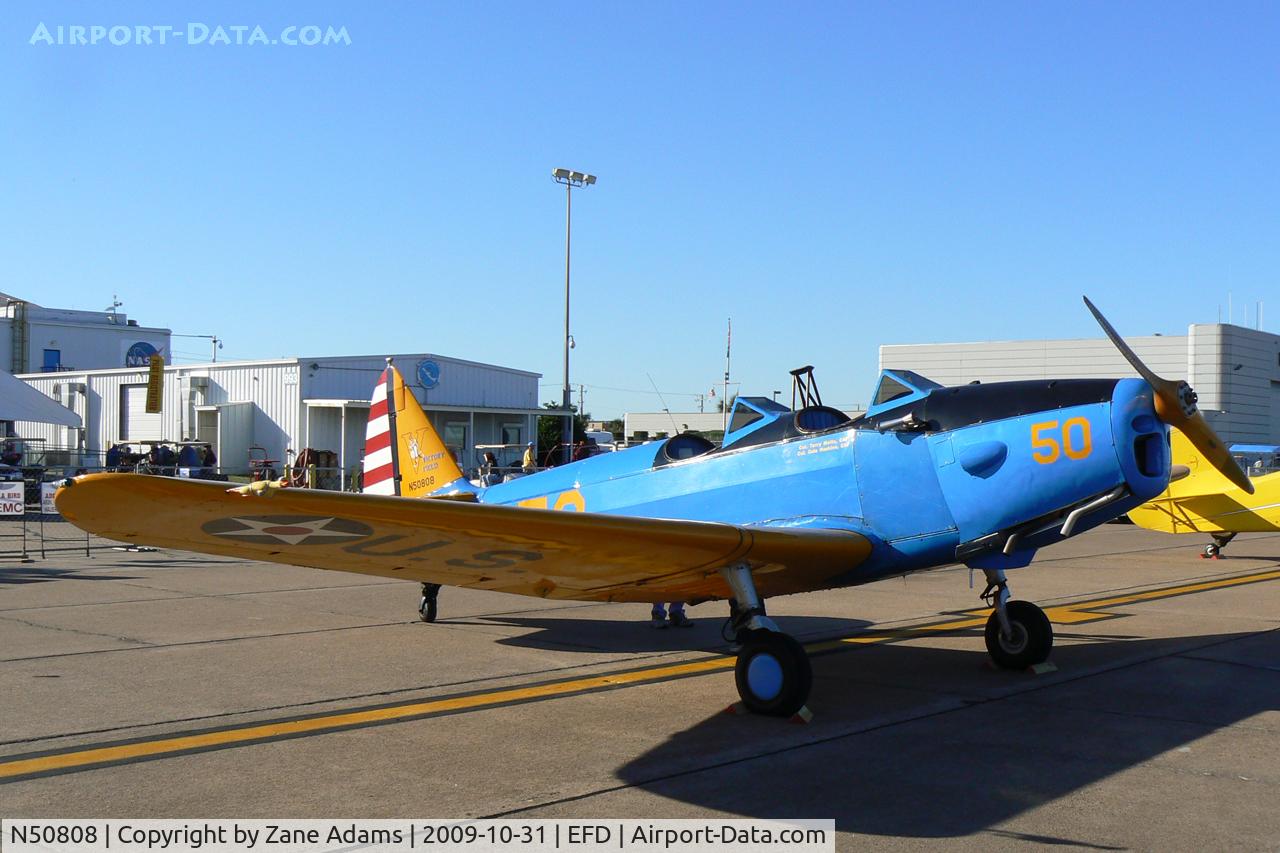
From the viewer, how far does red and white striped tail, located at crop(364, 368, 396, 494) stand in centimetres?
1172

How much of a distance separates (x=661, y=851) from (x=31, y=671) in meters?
5.72

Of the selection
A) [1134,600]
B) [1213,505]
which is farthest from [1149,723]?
[1213,505]

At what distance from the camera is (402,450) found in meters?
11.6

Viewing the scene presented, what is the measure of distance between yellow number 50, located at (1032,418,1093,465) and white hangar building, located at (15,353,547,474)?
2887 cm

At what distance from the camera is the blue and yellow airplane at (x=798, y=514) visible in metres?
5.57

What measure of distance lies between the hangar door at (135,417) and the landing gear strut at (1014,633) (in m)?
37.9

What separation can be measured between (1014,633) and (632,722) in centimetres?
328

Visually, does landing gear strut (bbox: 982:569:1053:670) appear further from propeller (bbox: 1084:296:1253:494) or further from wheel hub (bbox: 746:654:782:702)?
wheel hub (bbox: 746:654:782:702)

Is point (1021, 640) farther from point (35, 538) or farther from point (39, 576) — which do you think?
point (35, 538)

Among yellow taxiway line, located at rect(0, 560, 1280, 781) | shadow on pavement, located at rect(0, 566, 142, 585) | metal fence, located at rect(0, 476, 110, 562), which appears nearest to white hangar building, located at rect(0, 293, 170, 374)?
metal fence, located at rect(0, 476, 110, 562)

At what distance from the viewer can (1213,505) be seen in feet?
58.0

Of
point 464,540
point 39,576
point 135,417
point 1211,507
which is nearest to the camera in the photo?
point 464,540

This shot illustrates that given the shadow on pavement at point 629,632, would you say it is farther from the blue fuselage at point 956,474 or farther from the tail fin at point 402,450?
the blue fuselage at point 956,474

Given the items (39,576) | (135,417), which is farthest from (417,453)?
(135,417)
